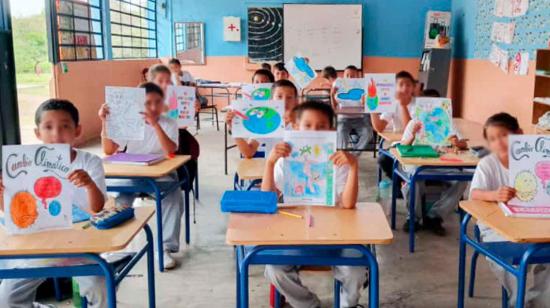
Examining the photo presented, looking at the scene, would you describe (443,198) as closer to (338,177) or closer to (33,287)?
(338,177)

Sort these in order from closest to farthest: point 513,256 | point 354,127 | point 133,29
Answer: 1. point 513,256
2. point 354,127
3. point 133,29

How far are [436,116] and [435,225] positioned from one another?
2.92ft

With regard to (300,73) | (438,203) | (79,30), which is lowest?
(438,203)

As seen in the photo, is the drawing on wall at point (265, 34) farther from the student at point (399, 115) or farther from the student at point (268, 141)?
the student at point (268, 141)

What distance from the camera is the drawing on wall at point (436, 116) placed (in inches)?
127

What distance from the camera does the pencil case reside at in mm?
1801

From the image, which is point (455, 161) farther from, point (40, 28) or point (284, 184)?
point (40, 28)

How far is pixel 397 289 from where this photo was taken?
2.77 metres

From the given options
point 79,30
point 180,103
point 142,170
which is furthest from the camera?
point 79,30

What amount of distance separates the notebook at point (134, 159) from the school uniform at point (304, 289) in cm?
101

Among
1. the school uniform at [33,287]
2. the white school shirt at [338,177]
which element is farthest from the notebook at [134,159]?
the white school shirt at [338,177]

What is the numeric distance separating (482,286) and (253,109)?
1.55 meters

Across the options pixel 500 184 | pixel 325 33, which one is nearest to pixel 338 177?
pixel 500 184

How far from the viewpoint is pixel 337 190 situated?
7.10 feet
